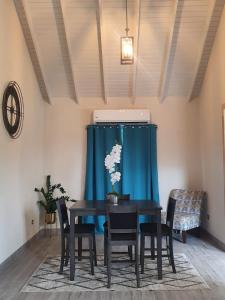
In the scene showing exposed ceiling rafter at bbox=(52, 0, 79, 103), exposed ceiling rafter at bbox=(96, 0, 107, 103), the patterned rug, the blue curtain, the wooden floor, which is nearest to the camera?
the wooden floor

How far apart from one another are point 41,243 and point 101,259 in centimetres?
136

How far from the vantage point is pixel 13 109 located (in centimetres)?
442

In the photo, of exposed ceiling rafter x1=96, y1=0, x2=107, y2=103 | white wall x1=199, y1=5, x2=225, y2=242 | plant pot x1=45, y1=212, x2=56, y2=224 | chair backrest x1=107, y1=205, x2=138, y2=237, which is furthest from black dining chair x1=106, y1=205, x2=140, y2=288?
exposed ceiling rafter x1=96, y1=0, x2=107, y2=103

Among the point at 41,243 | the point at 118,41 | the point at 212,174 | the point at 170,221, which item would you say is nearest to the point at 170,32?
the point at 118,41

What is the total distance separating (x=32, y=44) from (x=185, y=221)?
372 centimetres

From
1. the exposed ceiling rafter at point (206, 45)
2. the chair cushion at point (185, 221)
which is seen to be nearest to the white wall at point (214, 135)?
the exposed ceiling rafter at point (206, 45)

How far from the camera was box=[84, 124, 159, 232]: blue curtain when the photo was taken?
20.3 feet

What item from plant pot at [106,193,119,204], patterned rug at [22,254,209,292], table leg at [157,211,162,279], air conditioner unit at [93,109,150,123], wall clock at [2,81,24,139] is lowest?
patterned rug at [22,254,209,292]

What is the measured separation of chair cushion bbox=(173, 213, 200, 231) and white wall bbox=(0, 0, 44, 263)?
2.40 m

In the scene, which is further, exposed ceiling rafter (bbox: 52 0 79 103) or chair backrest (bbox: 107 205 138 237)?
exposed ceiling rafter (bbox: 52 0 79 103)

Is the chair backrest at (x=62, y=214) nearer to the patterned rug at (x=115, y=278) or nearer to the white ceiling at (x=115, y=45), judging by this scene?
the patterned rug at (x=115, y=278)

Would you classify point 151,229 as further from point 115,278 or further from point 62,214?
point 62,214

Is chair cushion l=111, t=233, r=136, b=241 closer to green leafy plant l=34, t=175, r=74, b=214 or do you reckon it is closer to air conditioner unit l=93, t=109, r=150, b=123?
green leafy plant l=34, t=175, r=74, b=214

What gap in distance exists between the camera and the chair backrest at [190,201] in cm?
562
